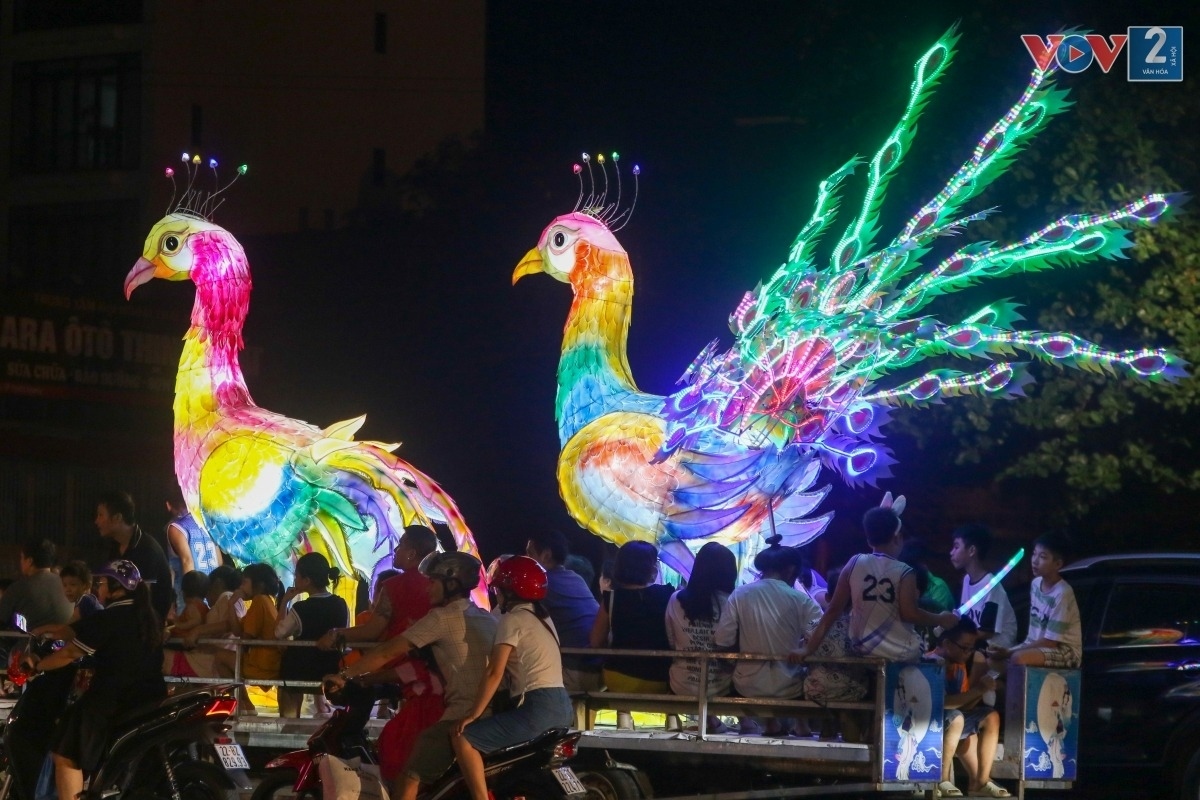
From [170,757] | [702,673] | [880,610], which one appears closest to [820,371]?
[880,610]

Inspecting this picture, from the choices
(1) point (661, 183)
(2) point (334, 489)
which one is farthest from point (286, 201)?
(2) point (334, 489)

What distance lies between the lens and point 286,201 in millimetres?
31500

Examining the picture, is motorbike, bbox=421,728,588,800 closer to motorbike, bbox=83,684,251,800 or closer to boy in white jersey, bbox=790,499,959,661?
motorbike, bbox=83,684,251,800

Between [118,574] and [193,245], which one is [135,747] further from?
[193,245]

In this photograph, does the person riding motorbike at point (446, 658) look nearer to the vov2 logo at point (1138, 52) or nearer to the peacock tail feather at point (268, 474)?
the peacock tail feather at point (268, 474)

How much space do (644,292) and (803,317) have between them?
418 inches

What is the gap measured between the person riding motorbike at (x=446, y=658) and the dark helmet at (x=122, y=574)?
4.40 ft

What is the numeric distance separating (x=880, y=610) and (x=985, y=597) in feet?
4.23

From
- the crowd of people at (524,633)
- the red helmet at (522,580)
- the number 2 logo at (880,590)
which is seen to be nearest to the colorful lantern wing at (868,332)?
the crowd of people at (524,633)

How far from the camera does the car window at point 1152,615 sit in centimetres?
1118

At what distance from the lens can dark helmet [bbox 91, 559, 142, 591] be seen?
8945mm

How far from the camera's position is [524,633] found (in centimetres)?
815

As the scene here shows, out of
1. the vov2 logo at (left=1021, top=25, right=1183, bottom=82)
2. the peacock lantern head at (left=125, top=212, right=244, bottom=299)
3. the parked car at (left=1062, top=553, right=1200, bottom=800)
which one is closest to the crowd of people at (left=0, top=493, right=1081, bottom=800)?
the parked car at (left=1062, top=553, right=1200, bottom=800)

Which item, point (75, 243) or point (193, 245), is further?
point (75, 243)
